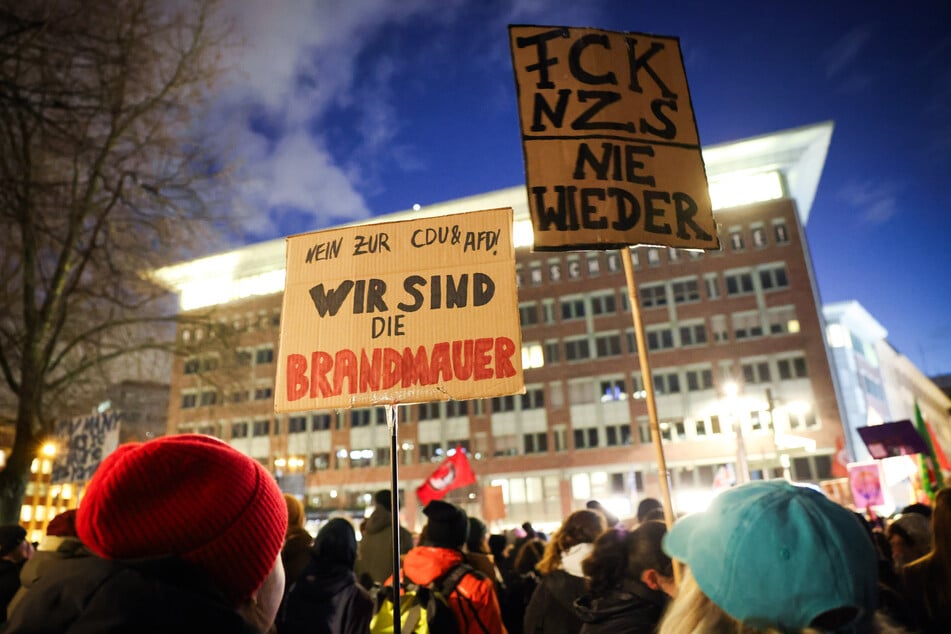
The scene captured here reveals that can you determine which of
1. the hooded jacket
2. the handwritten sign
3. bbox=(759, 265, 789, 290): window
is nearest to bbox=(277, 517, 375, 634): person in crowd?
the hooded jacket

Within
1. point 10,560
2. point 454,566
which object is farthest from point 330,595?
point 10,560

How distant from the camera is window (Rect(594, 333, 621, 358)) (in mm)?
49062

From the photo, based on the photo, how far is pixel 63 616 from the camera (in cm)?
114

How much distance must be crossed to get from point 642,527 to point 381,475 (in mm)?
52384

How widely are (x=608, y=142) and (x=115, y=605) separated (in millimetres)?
3549

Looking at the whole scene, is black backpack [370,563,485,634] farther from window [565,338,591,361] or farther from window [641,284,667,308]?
window [565,338,591,361]

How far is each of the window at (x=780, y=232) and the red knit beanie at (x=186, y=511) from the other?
5052 centimetres

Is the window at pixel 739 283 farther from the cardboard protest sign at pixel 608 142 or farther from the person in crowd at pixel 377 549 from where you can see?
the cardboard protest sign at pixel 608 142

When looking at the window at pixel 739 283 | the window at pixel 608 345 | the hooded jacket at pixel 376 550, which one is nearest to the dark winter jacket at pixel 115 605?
the hooded jacket at pixel 376 550

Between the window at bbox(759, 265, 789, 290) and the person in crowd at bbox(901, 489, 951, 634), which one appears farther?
the window at bbox(759, 265, 789, 290)

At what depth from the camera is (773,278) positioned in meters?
45.8

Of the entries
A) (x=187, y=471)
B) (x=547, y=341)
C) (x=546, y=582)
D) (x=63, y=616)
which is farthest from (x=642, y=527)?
(x=547, y=341)

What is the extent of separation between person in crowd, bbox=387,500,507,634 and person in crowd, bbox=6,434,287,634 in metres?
2.55

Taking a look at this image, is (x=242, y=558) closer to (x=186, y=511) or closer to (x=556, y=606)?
(x=186, y=511)
